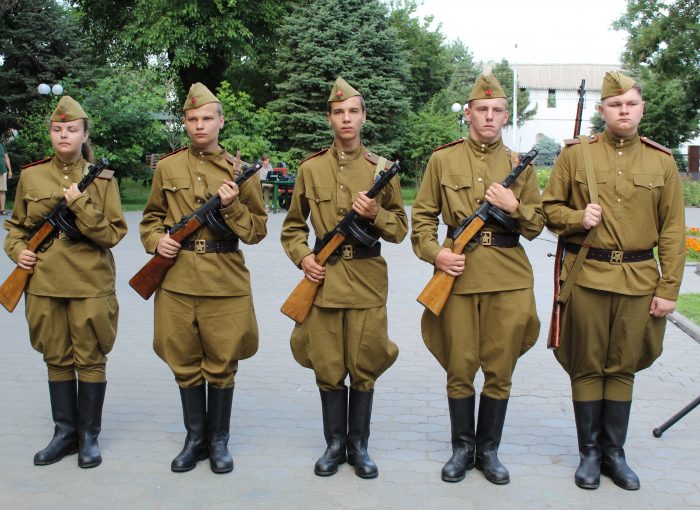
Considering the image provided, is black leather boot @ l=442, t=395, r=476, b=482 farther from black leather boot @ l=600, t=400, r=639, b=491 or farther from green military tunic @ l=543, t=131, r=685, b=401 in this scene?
black leather boot @ l=600, t=400, r=639, b=491

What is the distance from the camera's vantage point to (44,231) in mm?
4895

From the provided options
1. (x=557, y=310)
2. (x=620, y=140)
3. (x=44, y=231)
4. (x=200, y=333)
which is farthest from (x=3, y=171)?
(x=620, y=140)

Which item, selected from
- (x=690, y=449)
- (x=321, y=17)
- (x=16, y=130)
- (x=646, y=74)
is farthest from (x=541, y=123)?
(x=690, y=449)

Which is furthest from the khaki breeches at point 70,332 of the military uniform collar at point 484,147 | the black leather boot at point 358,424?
the military uniform collar at point 484,147

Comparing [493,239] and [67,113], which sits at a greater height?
[67,113]

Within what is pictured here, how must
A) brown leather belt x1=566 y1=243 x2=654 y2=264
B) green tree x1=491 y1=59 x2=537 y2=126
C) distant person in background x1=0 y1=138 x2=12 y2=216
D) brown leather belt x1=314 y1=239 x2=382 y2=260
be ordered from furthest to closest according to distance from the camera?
1. green tree x1=491 y1=59 x2=537 y2=126
2. distant person in background x1=0 y1=138 x2=12 y2=216
3. brown leather belt x1=314 y1=239 x2=382 y2=260
4. brown leather belt x1=566 y1=243 x2=654 y2=264

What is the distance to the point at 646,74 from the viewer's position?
124 feet

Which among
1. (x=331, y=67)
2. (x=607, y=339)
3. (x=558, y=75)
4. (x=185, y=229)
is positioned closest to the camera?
(x=607, y=339)

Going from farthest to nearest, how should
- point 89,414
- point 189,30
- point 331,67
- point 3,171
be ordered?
point 331,67 < point 189,30 < point 3,171 < point 89,414

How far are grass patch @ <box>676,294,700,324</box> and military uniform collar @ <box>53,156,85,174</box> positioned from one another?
273 inches

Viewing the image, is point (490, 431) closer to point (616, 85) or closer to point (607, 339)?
point (607, 339)

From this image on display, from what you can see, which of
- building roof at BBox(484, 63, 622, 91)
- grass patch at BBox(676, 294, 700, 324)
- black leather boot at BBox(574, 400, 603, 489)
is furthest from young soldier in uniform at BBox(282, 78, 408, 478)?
building roof at BBox(484, 63, 622, 91)

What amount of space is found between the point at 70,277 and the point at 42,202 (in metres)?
0.50

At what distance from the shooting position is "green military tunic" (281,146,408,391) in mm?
4727
